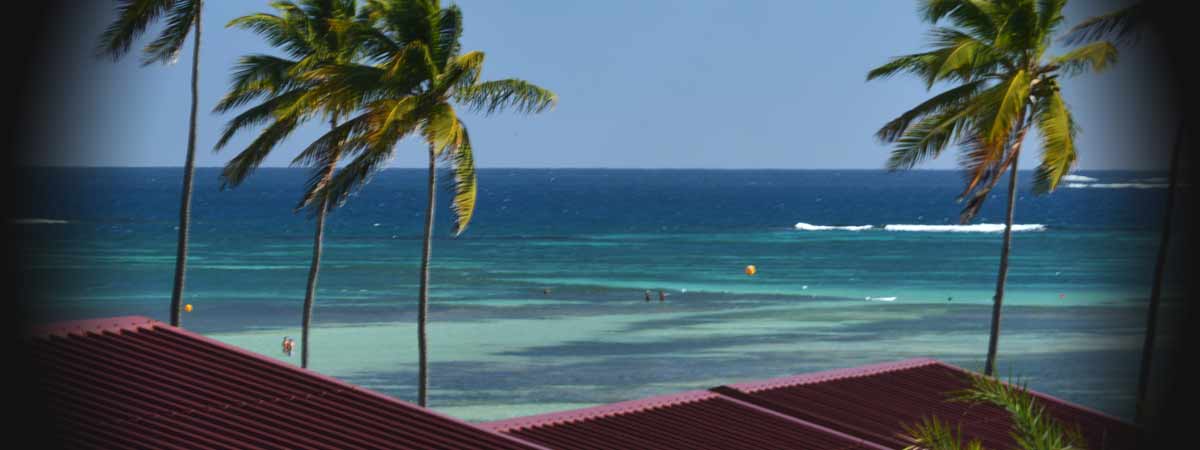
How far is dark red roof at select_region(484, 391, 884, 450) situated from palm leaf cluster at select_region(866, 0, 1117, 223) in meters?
9.72

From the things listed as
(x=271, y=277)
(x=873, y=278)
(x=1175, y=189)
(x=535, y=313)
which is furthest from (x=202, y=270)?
(x=1175, y=189)

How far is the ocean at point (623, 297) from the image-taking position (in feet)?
138

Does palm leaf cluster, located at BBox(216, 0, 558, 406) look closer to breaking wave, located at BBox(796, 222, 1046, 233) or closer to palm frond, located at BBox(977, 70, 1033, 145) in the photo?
palm frond, located at BBox(977, 70, 1033, 145)

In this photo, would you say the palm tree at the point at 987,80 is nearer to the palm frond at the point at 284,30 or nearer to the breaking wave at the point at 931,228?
the palm frond at the point at 284,30


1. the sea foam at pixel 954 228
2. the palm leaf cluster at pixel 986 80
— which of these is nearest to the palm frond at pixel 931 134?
the palm leaf cluster at pixel 986 80

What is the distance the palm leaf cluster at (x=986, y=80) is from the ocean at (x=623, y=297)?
4187 mm

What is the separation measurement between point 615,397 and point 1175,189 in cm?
1877

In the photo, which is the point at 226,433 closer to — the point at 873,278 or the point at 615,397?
the point at 615,397

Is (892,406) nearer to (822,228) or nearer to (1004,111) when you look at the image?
(1004,111)

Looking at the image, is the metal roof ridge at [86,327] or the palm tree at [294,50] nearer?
the metal roof ridge at [86,327]

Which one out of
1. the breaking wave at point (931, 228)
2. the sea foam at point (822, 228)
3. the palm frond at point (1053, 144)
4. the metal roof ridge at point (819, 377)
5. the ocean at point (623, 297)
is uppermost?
the palm frond at point (1053, 144)

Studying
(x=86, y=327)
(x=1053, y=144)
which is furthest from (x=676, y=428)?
(x=1053, y=144)

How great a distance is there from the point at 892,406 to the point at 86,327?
1053cm

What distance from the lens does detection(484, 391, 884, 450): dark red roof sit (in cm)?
1409
